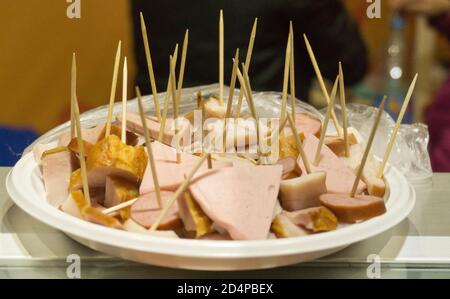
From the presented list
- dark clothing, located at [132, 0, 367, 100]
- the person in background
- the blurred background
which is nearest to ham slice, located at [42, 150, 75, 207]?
dark clothing, located at [132, 0, 367, 100]

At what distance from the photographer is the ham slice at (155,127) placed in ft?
3.43

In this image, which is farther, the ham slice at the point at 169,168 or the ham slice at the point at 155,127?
the ham slice at the point at 155,127

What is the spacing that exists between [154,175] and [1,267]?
0.21 m

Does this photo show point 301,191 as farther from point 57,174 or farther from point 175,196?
point 57,174

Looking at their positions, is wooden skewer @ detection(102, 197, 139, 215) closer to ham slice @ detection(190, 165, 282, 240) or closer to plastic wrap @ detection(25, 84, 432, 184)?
ham slice @ detection(190, 165, 282, 240)

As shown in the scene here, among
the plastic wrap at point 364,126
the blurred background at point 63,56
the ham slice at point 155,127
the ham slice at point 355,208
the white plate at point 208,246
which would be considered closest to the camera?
the white plate at point 208,246

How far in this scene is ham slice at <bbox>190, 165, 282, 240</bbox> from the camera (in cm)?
82

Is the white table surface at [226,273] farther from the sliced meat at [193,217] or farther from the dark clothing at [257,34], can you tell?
the dark clothing at [257,34]

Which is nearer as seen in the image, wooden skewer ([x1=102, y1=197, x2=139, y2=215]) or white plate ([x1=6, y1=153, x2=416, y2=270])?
white plate ([x1=6, y1=153, x2=416, y2=270])

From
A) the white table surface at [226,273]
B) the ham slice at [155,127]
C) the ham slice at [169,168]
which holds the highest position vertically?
the ham slice at [155,127]

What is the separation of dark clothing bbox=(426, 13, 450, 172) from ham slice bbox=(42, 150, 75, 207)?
1.24 m

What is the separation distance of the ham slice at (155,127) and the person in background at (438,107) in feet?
3.53

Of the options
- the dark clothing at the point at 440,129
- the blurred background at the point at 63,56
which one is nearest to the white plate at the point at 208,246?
the dark clothing at the point at 440,129

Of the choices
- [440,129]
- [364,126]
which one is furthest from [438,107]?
[364,126]
